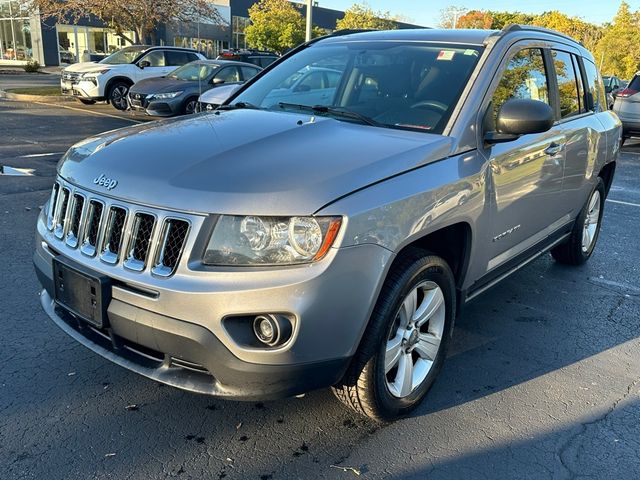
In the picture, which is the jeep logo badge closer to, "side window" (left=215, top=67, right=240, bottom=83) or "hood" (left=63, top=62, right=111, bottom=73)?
"side window" (left=215, top=67, right=240, bottom=83)

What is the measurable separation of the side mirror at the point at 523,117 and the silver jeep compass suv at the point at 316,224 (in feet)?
0.04

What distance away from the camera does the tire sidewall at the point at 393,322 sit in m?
2.58

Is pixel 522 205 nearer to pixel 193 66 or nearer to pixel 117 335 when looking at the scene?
pixel 117 335

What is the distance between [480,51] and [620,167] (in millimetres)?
9214

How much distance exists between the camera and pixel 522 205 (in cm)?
357

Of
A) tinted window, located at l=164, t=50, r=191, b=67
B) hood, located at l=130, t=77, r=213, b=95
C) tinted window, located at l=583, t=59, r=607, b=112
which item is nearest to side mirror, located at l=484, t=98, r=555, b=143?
tinted window, located at l=583, t=59, r=607, b=112

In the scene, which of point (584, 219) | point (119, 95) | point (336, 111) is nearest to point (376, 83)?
point (336, 111)

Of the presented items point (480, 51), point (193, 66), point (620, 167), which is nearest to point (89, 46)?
point (193, 66)

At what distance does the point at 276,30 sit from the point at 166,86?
31.5 m

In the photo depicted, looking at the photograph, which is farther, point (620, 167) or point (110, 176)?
point (620, 167)

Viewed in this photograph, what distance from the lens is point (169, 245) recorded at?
2.31m

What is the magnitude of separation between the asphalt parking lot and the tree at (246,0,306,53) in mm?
40683

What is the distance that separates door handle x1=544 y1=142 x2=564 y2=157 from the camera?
3.78m

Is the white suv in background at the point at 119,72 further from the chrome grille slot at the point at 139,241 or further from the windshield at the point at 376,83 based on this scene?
the chrome grille slot at the point at 139,241
